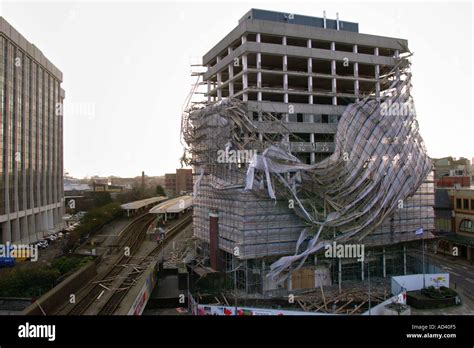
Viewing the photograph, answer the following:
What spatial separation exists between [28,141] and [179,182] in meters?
57.1

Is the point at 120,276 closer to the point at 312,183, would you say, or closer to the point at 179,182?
the point at 312,183

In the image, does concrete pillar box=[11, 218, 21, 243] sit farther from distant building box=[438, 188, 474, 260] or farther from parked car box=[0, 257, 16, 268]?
distant building box=[438, 188, 474, 260]

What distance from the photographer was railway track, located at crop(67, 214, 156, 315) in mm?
18019

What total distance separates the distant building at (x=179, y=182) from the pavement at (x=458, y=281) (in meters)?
70.0

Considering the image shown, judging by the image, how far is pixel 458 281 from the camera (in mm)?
25469

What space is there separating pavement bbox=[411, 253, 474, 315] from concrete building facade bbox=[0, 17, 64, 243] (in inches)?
1371

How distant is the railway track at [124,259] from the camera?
1802 centimetres

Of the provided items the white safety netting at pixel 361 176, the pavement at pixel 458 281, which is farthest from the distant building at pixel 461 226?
the white safety netting at pixel 361 176

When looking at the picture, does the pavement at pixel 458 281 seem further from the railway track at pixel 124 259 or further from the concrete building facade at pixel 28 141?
the concrete building facade at pixel 28 141

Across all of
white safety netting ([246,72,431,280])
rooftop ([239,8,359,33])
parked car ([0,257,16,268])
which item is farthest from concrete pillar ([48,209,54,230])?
white safety netting ([246,72,431,280])

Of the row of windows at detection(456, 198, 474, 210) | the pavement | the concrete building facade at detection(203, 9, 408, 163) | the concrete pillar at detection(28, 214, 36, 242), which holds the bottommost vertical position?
the pavement

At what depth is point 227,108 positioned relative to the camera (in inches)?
981
